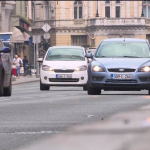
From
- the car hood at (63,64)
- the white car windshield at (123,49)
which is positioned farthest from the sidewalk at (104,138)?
the car hood at (63,64)

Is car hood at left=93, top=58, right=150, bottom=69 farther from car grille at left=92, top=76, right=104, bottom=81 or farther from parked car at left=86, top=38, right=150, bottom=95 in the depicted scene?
car grille at left=92, top=76, right=104, bottom=81

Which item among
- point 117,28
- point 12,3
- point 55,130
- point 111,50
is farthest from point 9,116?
point 117,28

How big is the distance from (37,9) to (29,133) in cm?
9099

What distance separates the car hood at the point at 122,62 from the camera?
18364 mm

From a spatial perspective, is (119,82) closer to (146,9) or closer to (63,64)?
(63,64)

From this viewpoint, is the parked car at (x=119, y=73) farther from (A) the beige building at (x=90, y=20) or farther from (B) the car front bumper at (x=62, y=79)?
(A) the beige building at (x=90, y=20)

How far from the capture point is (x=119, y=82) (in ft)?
60.0

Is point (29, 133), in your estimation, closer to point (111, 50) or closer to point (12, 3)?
Result: point (111, 50)

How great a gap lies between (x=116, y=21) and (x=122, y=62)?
254ft

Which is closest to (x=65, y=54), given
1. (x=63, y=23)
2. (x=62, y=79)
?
(x=62, y=79)

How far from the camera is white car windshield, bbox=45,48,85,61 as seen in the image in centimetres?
2550

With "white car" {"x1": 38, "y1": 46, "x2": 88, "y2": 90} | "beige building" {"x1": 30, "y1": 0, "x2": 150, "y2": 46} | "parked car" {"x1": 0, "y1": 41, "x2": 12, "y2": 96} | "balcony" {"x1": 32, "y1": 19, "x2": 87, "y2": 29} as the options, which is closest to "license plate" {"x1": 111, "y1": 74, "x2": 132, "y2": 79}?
"parked car" {"x1": 0, "y1": 41, "x2": 12, "y2": 96}

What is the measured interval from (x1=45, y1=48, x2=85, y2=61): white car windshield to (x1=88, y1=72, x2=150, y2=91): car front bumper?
6.84m

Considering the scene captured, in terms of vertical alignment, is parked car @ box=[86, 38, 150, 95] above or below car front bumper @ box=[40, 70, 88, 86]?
above
